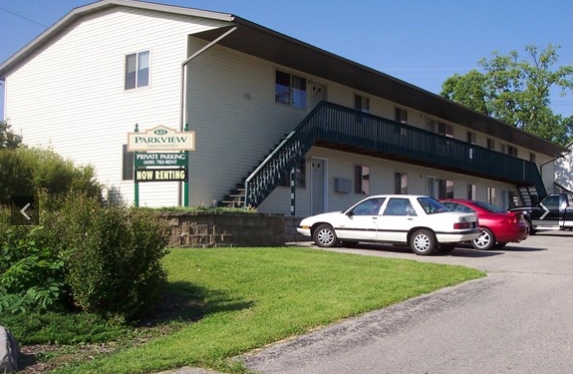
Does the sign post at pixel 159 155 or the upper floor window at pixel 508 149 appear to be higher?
the upper floor window at pixel 508 149

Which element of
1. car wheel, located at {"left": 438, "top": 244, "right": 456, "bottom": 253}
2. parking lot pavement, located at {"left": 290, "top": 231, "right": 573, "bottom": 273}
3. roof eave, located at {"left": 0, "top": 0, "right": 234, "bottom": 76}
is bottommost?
parking lot pavement, located at {"left": 290, "top": 231, "right": 573, "bottom": 273}

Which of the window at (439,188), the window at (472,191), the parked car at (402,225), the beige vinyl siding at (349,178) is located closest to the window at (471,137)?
the window at (472,191)

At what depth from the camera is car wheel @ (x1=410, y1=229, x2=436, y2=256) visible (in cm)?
1589

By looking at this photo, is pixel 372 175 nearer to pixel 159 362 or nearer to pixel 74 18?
pixel 74 18

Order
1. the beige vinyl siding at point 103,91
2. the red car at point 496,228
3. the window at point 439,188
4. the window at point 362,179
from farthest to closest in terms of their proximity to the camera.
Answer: the window at point 439,188, the window at point 362,179, the beige vinyl siding at point 103,91, the red car at point 496,228

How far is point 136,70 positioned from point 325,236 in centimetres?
813

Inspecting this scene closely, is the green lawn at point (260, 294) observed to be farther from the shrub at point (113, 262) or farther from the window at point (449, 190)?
the window at point (449, 190)

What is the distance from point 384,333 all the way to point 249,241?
353 inches

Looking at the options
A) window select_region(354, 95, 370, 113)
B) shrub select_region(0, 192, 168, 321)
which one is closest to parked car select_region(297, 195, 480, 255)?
shrub select_region(0, 192, 168, 321)

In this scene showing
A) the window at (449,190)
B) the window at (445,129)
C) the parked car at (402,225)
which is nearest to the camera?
the parked car at (402,225)

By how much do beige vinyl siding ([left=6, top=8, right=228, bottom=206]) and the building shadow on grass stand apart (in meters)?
9.12

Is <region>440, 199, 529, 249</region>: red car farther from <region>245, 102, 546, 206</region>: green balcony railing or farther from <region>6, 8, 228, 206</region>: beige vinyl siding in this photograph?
<region>6, 8, 228, 206</region>: beige vinyl siding

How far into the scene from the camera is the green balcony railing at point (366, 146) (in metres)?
19.5

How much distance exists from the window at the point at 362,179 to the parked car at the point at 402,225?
850 centimetres
